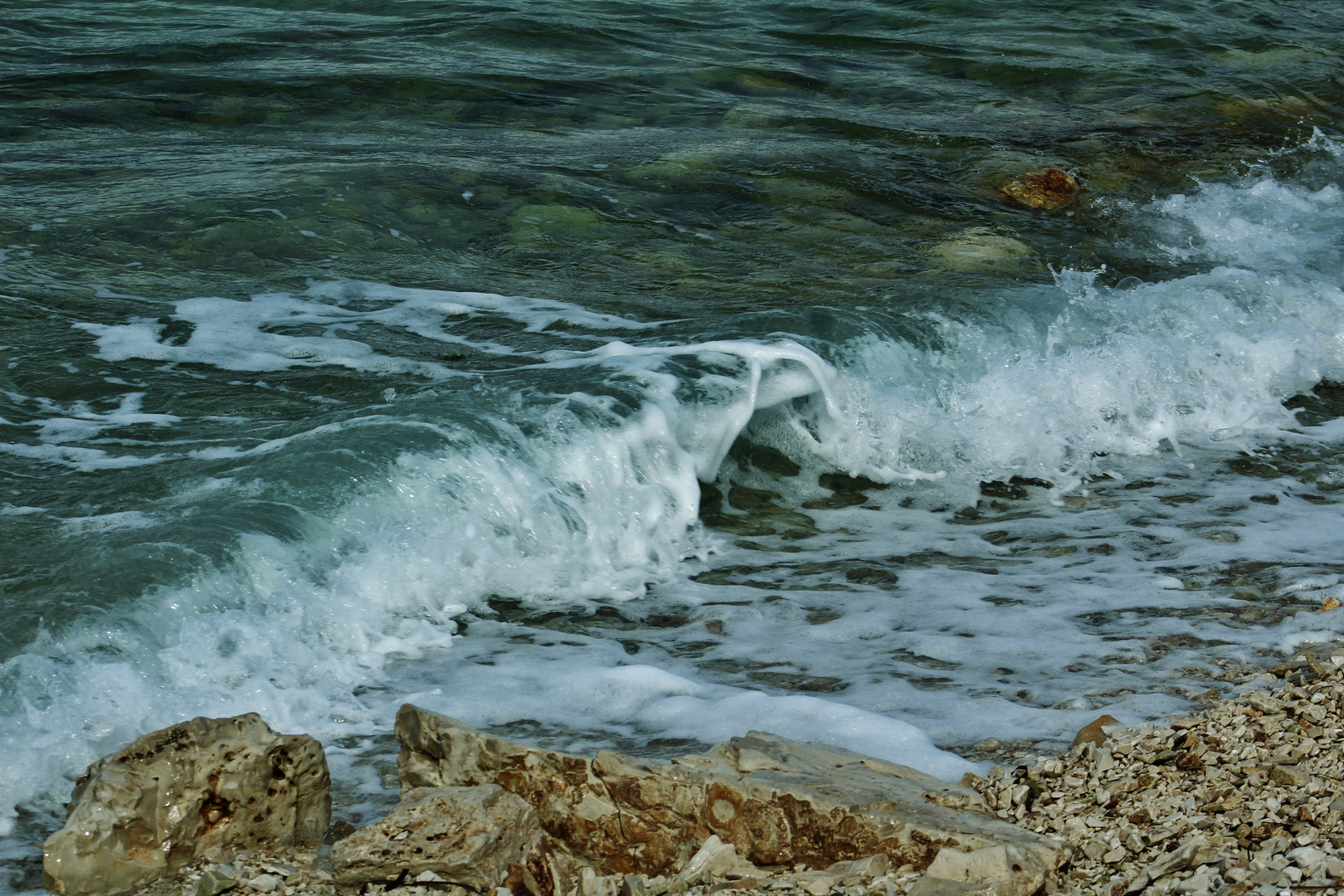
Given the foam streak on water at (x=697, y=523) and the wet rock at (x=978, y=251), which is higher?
the wet rock at (x=978, y=251)

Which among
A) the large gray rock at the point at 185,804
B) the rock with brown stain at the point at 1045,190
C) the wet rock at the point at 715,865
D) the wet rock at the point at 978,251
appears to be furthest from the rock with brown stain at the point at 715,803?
the rock with brown stain at the point at 1045,190

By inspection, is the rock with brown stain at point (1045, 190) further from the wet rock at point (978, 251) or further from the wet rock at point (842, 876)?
the wet rock at point (842, 876)

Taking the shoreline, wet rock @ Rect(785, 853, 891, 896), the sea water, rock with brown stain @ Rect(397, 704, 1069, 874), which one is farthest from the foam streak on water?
wet rock @ Rect(785, 853, 891, 896)

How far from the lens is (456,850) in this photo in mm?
2340

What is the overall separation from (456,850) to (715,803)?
0.53 m

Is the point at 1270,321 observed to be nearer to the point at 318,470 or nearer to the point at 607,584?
the point at 607,584

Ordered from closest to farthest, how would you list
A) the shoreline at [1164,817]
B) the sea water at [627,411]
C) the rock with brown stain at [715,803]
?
1. the shoreline at [1164,817]
2. the rock with brown stain at [715,803]
3. the sea water at [627,411]

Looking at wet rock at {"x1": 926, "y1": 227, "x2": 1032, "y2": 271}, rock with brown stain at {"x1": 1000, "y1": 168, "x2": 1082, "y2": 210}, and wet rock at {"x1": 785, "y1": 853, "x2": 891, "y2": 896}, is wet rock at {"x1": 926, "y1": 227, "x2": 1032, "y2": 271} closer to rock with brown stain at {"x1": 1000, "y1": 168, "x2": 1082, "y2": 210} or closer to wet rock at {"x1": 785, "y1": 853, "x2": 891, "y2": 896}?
rock with brown stain at {"x1": 1000, "y1": 168, "x2": 1082, "y2": 210}

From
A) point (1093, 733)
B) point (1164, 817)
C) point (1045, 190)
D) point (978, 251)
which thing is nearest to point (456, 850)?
point (1164, 817)

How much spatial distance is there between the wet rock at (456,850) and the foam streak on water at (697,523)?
0.54 meters

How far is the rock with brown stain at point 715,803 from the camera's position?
7.88ft

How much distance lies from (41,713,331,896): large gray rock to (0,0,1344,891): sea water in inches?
9.1

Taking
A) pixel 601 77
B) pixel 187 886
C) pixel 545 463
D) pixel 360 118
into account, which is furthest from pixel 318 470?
pixel 601 77

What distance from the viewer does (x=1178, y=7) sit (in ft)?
48.9
